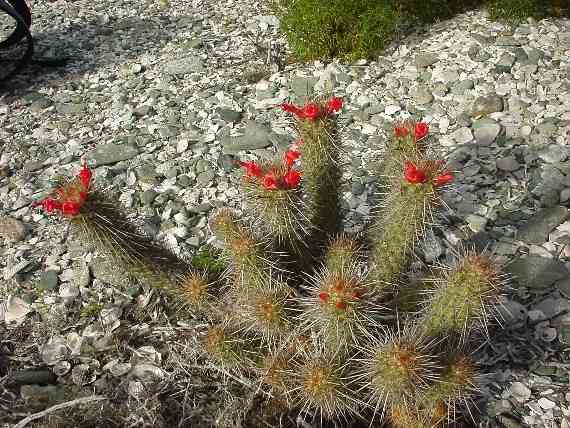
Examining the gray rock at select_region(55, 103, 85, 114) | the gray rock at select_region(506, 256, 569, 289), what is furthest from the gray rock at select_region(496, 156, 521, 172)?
the gray rock at select_region(55, 103, 85, 114)

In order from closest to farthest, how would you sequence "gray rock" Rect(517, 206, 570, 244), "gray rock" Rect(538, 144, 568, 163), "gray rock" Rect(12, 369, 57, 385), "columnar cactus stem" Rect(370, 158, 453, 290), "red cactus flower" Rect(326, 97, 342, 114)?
"columnar cactus stem" Rect(370, 158, 453, 290) → "red cactus flower" Rect(326, 97, 342, 114) → "gray rock" Rect(12, 369, 57, 385) → "gray rock" Rect(517, 206, 570, 244) → "gray rock" Rect(538, 144, 568, 163)

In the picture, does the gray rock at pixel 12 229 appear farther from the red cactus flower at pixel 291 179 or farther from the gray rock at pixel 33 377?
the red cactus flower at pixel 291 179

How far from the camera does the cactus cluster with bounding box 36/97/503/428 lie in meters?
1.61

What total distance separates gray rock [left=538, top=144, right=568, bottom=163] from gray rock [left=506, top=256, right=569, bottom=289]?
0.76m

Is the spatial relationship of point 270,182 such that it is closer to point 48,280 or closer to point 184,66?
point 48,280

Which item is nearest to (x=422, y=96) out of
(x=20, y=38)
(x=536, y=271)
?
(x=536, y=271)

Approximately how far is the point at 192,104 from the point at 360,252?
7.07 feet

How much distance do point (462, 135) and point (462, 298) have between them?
188cm

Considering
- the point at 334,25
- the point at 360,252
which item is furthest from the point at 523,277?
the point at 334,25

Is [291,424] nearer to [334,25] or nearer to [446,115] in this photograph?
[446,115]

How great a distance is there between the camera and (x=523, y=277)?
8.11 feet

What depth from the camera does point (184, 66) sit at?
4227mm

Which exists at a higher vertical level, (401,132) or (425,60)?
(401,132)

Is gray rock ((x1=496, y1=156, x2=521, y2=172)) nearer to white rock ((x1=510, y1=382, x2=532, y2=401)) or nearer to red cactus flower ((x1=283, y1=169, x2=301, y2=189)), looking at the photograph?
white rock ((x1=510, y1=382, x2=532, y2=401))
